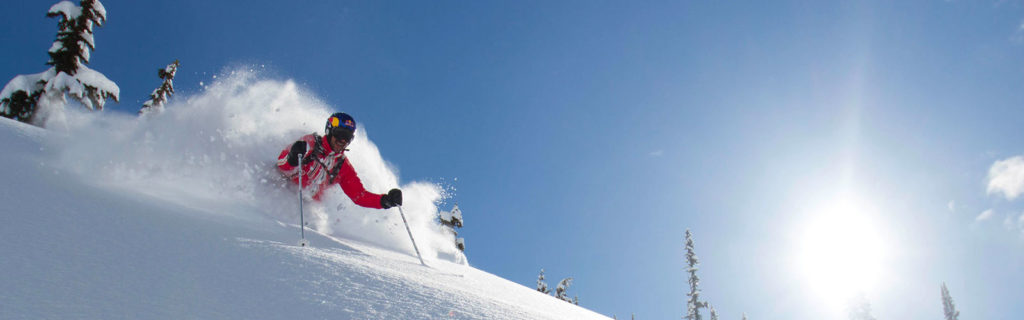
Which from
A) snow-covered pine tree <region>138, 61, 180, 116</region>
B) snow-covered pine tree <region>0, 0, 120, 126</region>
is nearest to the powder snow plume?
snow-covered pine tree <region>0, 0, 120, 126</region>

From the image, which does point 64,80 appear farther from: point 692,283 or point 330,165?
point 692,283

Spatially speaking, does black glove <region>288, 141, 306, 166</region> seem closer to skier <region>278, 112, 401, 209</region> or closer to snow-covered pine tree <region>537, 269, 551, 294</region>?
skier <region>278, 112, 401, 209</region>

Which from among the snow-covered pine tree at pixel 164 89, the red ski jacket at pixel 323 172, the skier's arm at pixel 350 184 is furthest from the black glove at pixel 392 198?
the snow-covered pine tree at pixel 164 89

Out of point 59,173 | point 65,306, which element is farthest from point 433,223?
point 65,306

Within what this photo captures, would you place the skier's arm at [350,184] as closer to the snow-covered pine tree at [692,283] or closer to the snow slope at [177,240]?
the snow slope at [177,240]

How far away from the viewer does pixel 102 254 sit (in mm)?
2811

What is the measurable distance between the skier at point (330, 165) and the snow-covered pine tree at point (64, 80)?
15051 millimetres

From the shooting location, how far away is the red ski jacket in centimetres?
738

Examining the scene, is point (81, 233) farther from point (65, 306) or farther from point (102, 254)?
point (65, 306)

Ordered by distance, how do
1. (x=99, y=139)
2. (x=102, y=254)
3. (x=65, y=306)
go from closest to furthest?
(x=65, y=306)
(x=102, y=254)
(x=99, y=139)

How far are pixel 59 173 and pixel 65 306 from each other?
356cm

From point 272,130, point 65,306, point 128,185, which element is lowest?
point 65,306

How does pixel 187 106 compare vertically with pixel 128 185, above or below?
above

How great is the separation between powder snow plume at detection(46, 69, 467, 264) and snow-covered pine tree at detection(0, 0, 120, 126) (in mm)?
13181
